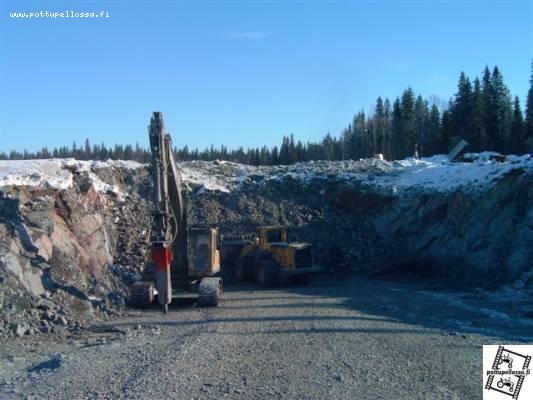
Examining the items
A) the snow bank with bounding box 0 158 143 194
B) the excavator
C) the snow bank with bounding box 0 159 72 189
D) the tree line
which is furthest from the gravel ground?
the tree line

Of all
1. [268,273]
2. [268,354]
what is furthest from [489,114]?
[268,354]

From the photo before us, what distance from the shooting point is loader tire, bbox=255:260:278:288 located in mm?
22422

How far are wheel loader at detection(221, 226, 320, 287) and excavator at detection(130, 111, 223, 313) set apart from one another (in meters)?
4.17

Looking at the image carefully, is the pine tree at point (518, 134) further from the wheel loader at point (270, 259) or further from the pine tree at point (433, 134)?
the wheel loader at point (270, 259)

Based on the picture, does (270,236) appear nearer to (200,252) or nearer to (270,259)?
(270,259)

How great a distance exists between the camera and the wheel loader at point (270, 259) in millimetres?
22406

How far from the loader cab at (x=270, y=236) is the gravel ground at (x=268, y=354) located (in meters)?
6.61

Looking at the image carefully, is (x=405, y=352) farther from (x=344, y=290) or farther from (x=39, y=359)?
(x=344, y=290)

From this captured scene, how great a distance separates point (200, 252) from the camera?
59.2ft

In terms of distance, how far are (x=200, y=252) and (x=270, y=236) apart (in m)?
6.21

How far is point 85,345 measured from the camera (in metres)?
12.0

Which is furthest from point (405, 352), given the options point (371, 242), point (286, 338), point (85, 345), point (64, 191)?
point (371, 242)

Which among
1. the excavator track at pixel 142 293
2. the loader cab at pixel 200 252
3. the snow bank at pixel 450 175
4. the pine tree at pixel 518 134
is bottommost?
the excavator track at pixel 142 293

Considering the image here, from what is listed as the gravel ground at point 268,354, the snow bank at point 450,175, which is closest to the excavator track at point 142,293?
the gravel ground at point 268,354
